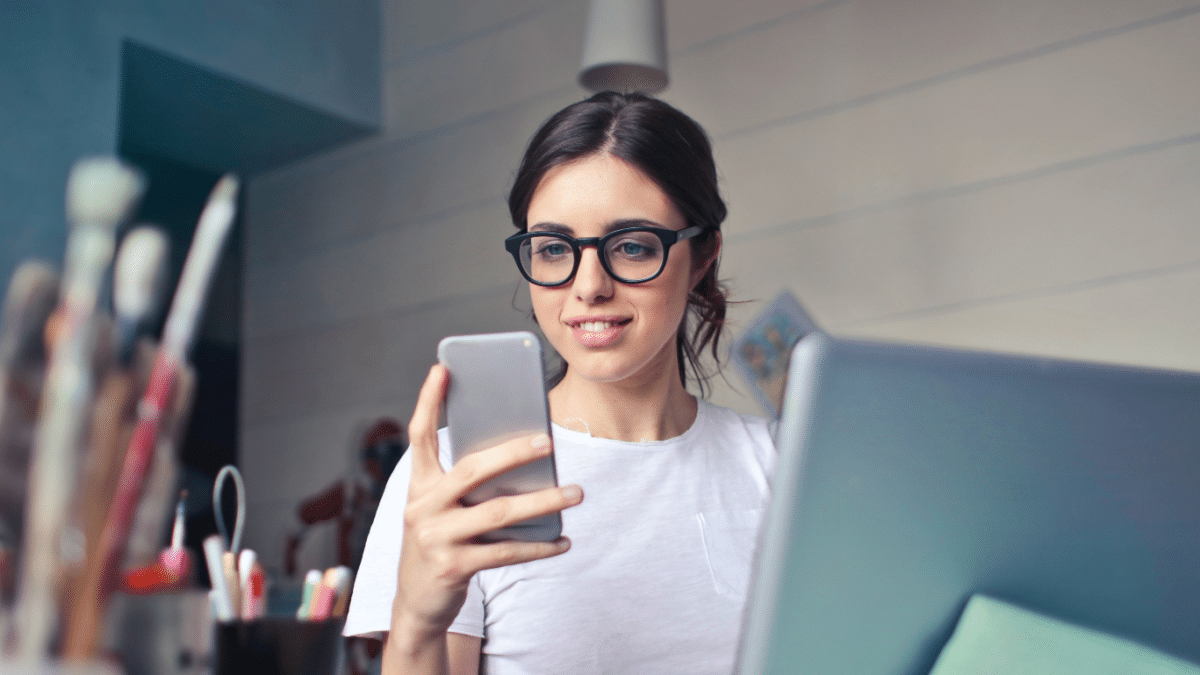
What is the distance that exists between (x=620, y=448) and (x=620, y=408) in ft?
0.19

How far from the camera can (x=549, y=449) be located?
66 centimetres

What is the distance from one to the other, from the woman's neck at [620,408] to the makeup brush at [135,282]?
74 cm

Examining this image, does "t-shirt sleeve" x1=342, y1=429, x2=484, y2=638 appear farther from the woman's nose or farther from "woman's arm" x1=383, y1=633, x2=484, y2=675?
the woman's nose

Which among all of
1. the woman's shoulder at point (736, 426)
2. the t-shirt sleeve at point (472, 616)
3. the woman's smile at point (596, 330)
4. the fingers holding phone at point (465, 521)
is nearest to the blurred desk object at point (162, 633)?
the fingers holding phone at point (465, 521)

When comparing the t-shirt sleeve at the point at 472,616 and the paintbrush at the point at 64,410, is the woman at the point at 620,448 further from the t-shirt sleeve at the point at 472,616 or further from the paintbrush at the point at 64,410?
the paintbrush at the point at 64,410

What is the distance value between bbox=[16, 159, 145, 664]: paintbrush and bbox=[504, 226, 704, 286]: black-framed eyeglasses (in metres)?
0.65

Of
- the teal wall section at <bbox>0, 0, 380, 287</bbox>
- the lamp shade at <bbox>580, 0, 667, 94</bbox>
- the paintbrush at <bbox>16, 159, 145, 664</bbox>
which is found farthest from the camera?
the teal wall section at <bbox>0, 0, 380, 287</bbox>

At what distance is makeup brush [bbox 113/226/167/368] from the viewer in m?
0.34

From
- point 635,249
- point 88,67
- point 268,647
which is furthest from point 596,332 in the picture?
point 88,67

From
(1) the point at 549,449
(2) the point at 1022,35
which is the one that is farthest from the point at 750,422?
(2) the point at 1022,35

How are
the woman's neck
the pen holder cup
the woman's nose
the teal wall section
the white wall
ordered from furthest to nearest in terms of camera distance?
the teal wall section, the white wall, the woman's neck, the woman's nose, the pen holder cup

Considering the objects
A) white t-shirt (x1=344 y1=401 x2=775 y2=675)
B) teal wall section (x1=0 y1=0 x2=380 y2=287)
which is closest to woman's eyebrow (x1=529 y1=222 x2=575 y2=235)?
white t-shirt (x1=344 y1=401 x2=775 y2=675)

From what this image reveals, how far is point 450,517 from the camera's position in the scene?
641 millimetres

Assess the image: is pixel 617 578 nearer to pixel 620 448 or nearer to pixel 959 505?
pixel 620 448
